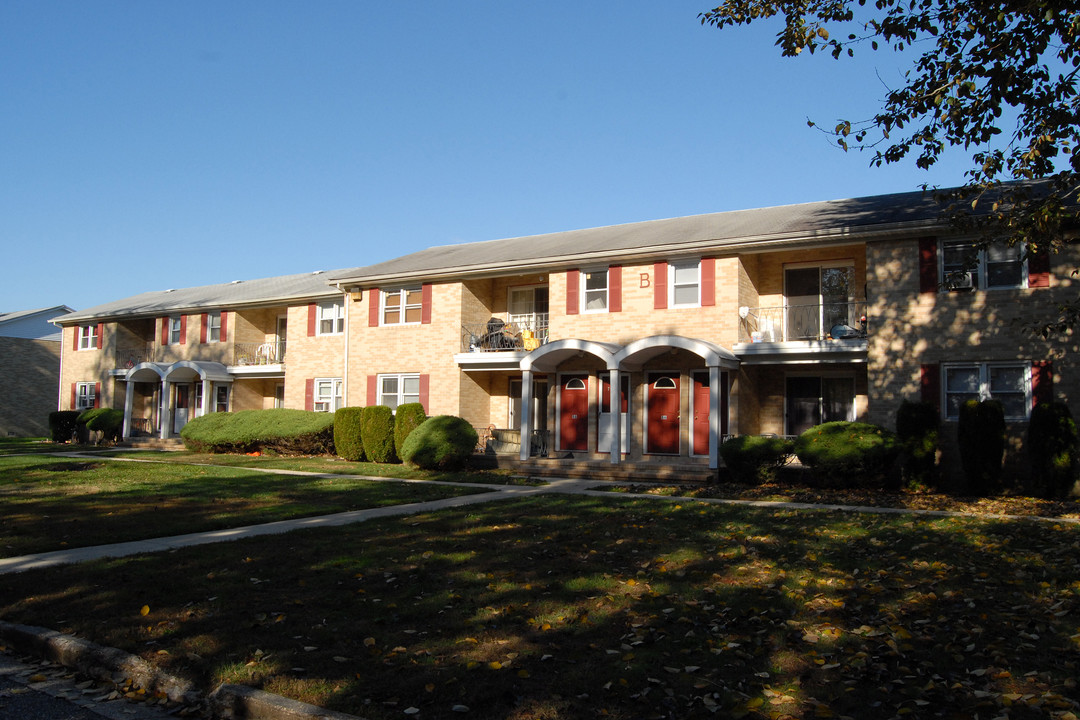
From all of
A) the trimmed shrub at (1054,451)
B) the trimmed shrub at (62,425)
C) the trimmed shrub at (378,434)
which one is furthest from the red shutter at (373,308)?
the trimmed shrub at (1054,451)

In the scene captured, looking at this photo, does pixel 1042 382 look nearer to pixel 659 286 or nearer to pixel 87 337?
pixel 659 286

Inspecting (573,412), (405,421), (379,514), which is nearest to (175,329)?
Result: (405,421)

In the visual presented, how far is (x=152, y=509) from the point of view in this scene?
1194cm

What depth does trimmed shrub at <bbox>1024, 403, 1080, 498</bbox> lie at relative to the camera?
14.8m

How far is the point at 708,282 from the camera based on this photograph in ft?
64.4

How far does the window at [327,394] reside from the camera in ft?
86.8

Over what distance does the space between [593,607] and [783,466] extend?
11.9m

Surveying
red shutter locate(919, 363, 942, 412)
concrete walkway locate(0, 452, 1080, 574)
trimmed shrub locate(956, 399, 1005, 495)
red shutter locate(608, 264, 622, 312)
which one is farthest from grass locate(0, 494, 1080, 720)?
red shutter locate(608, 264, 622, 312)

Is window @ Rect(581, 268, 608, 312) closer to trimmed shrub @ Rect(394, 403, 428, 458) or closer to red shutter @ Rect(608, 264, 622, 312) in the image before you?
red shutter @ Rect(608, 264, 622, 312)

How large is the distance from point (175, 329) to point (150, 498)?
21.1 meters

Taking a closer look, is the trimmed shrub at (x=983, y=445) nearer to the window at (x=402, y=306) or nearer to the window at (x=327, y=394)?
the window at (x=402, y=306)

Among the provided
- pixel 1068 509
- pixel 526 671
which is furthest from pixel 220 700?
pixel 1068 509

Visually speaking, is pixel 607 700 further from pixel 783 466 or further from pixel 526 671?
pixel 783 466

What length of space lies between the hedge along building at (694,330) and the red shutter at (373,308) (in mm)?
49
